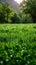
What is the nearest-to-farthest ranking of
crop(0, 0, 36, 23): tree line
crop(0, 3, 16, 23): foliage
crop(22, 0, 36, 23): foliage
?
1. crop(22, 0, 36, 23): foliage
2. crop(0, 0, 36, 23): tree line
3. crop(0, 3, 16, 23): foliage

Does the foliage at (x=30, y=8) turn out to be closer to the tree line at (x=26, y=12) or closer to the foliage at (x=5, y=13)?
the tree line at (x=26, y=12)

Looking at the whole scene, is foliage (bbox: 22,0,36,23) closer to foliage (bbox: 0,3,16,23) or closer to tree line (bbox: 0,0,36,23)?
tree line (bbox: 0,0,36,23)

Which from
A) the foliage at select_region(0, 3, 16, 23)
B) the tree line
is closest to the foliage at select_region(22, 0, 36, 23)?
the tree line

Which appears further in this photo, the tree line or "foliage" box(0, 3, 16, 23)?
"foliage" box(0, 3, 16, 23)

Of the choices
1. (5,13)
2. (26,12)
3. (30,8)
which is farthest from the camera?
(5,13)

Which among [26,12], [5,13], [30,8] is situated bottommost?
[5,13]

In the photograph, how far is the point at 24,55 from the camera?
730cm

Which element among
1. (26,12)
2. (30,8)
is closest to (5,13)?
(26,12)

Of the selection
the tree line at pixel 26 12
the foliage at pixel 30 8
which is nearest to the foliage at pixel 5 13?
the tree line at pixel 26 12

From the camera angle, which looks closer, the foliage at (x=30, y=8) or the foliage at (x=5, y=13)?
the foliage at (x=30, y=8)

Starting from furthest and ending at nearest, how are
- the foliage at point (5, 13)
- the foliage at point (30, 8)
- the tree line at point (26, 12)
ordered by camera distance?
1. the foliage at point (5, 13)
2. the tree line at point (26, 12)
3. the foliage at point (30, 8)

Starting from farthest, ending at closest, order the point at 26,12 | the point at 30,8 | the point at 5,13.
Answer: the point at 5,13, the point at 26,12, the point at 30,8

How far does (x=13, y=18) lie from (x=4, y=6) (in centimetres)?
638

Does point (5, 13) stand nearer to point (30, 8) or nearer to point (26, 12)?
point (26, 12)
